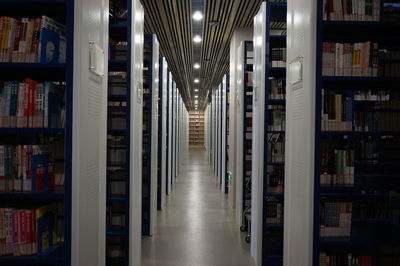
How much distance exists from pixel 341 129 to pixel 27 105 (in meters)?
2.10

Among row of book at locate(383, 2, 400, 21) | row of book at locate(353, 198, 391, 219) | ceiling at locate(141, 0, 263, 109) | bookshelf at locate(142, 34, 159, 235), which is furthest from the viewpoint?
ceiling at locate(141, 0, 263, 109)

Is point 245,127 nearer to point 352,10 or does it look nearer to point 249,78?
point 249,78

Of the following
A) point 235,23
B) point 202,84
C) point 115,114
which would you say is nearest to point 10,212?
point 115,114

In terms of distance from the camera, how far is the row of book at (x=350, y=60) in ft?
9.58

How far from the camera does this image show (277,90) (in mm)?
4660

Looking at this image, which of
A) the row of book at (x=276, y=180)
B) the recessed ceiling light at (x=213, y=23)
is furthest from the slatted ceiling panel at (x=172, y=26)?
the row of book at (x=276, y=180)

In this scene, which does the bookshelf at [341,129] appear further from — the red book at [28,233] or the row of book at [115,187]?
the row of book at [115,187]

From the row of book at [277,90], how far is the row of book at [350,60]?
166 cm

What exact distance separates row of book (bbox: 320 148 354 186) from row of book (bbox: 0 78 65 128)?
187 cm

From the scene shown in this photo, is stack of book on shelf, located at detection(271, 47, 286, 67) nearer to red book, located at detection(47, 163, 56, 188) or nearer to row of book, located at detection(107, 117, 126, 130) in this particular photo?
row of book, located at detection(107, 117, 126, 130)

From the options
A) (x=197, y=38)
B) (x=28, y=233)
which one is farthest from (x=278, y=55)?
(x=197, y=38)

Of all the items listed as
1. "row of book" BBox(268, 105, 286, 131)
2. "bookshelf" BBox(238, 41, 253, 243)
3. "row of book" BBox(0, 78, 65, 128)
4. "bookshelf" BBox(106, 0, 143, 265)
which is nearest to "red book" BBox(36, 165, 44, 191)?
"row of book" BBox(0, 78, 65, 128)

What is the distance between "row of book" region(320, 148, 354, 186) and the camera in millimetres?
2986

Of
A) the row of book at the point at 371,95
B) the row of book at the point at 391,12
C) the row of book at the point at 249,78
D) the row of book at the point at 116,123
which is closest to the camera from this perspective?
the row of book at the point at 391,12
